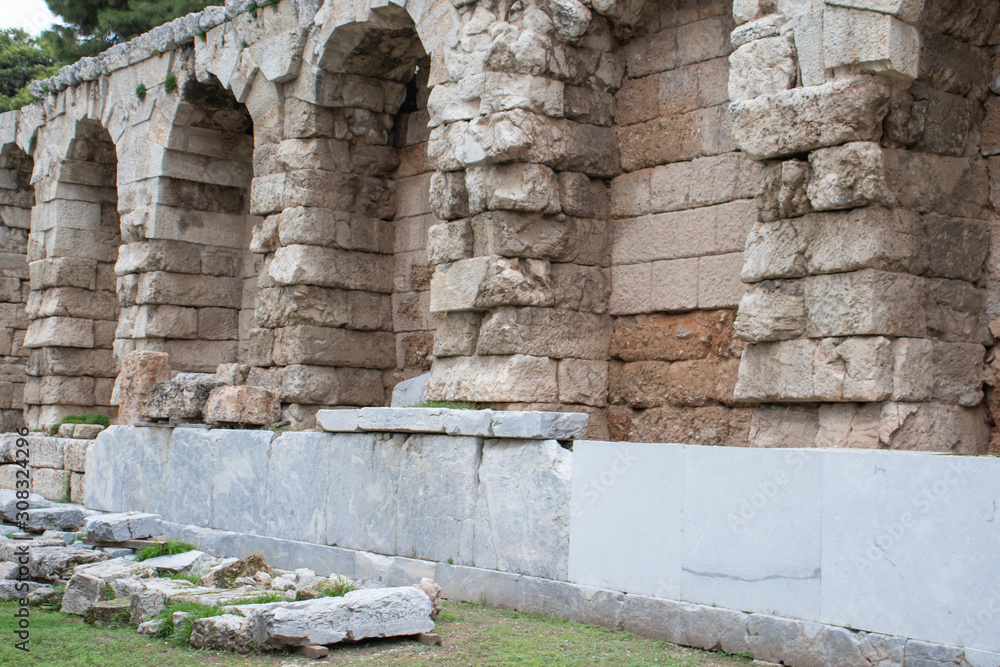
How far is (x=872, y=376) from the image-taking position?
642 cm

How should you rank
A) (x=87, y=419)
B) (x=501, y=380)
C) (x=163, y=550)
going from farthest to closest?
(x=87, y=419) → (x=163, y=550) → (x=501, y=380)

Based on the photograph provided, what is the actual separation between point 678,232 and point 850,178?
2.43 meters

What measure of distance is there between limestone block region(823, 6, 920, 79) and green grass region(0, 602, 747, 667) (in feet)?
10.9

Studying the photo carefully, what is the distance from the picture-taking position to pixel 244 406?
9500mm

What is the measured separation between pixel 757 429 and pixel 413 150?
18.9ft

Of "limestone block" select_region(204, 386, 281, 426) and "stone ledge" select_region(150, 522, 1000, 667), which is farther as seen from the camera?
"limestone block" select_region(204, 386, 281, 426)

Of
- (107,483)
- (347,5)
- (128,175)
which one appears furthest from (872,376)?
(128,175)

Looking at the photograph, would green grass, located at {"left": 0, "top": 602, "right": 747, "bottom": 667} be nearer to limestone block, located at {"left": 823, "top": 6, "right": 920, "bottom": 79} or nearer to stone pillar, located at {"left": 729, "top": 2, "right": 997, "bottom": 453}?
stone pillar, located at {"left": 729, "top": 2, "right": 997, "bottom": 453}

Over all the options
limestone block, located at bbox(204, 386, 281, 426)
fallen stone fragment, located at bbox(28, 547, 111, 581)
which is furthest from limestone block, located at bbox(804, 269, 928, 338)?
fallen stone fragment, located at bbox(28, 547, 111, 581)

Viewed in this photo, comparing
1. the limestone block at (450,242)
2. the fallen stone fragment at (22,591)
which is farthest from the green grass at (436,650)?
the limestone block at (450,242)

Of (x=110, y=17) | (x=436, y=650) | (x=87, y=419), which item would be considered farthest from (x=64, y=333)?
(x=436, y=650)

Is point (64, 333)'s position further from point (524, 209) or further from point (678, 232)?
point (678, 232)

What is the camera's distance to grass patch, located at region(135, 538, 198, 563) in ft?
27.6

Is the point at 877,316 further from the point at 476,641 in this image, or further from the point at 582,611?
the point at 476,641
